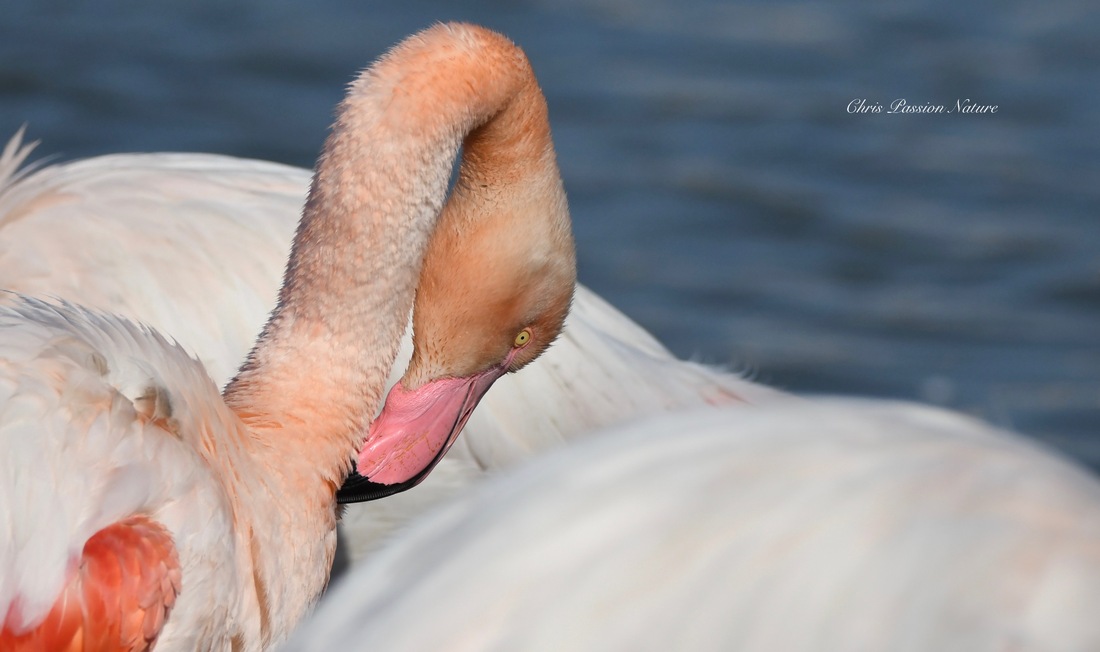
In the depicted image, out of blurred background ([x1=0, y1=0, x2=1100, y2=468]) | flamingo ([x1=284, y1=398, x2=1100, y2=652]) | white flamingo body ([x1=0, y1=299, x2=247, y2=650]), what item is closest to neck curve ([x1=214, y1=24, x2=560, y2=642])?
white flamingo body ([x1=0, y1=299, x2=247, y2=650])

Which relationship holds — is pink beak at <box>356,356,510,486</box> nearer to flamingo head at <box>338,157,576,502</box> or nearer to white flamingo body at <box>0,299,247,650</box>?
flamingo head at <box>338,157,576,502</box>

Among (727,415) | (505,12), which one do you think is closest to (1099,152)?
(505,12)

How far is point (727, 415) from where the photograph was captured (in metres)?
1.88

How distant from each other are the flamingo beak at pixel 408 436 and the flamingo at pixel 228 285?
409 mm

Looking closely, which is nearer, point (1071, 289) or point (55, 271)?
point (55, 271)

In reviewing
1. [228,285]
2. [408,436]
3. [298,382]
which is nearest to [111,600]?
[298,382]

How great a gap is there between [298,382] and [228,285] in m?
0.69

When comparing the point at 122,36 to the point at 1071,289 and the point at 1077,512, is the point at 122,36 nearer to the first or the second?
the point at 1071,289

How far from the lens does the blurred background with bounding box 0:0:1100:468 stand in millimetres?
7883

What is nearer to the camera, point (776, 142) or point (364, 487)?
point (364, 487)

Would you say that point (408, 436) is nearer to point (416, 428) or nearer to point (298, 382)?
point (416, 428)

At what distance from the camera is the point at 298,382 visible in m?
3.34

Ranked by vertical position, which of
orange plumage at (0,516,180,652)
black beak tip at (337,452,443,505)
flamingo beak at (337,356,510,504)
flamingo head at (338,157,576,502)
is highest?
flamingo head at (338,157,576,502)

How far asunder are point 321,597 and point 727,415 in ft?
5.57
